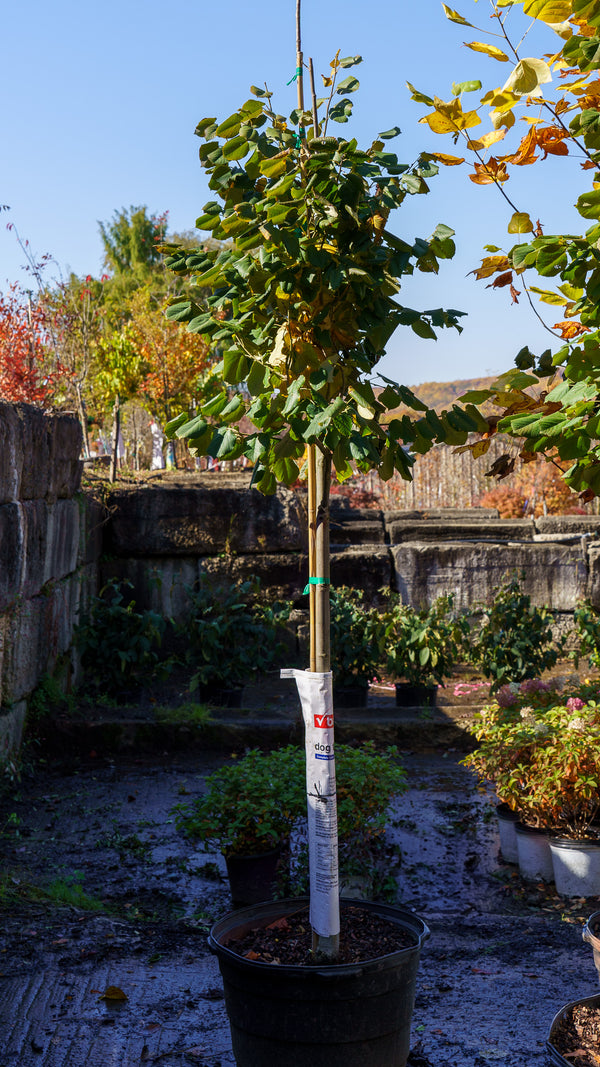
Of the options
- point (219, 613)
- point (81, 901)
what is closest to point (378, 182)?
point (81, 901)

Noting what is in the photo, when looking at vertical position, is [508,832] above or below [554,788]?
below

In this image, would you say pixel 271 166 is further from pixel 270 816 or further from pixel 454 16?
pixel 270 816

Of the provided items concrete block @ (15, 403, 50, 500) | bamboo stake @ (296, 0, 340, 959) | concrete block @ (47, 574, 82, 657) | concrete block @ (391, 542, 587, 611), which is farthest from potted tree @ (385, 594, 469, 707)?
bamboo stake @ (296, 0, 340, 959)

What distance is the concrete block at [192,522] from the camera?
8.27 m

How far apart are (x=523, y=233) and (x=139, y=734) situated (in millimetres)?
4850

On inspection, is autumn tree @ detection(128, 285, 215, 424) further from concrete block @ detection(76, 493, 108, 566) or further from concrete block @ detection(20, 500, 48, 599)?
concrete block @ detection(20, 500, 48, 599)

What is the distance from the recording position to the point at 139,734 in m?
6.39

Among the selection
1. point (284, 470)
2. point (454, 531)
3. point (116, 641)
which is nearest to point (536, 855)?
point (284, 470)

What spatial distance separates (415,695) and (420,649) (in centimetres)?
41

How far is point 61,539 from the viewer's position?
670 cm

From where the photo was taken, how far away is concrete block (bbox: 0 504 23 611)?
505 centimetres

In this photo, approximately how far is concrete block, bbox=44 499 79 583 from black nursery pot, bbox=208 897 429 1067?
13.9 ft

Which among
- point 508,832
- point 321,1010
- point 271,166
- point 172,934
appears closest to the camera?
point 271,166

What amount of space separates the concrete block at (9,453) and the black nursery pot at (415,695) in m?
3.40
